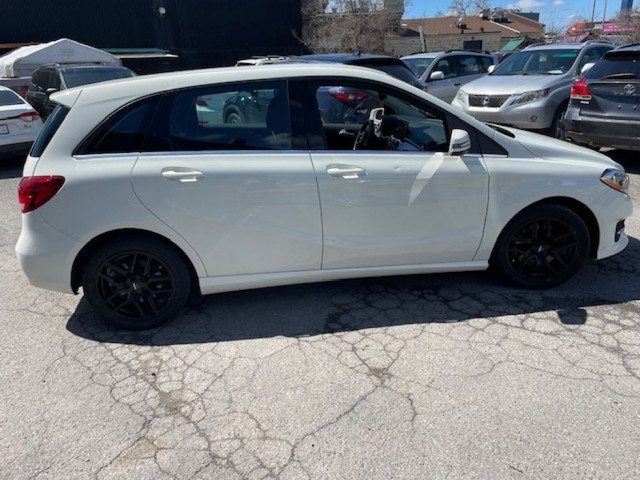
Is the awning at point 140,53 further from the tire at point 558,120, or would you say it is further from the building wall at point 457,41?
the building wall at point 457,41

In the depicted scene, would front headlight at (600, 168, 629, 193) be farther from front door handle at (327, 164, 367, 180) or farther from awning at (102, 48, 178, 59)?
awning at (102, 48, 178, 59)

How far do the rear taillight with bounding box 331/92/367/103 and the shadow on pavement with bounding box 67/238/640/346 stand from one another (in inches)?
67.3

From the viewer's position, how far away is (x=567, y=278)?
369cm

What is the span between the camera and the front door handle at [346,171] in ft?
10.4

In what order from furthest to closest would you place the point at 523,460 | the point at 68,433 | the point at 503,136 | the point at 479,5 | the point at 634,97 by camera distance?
1. the point at 479,5
2. the point at 634,97
3. the point at 503,136
4. the point at 68,433
5. the point at 523,460

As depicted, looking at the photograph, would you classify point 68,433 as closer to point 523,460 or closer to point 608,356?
point 523,460

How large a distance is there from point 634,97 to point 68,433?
7.02 meters

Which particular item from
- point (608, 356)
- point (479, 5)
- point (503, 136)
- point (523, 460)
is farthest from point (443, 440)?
point (479, 5)

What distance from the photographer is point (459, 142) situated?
10.5 ft

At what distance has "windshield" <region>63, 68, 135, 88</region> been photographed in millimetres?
10398

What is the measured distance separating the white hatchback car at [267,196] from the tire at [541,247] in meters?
0.01

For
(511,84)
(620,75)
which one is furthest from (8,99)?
(620,75)

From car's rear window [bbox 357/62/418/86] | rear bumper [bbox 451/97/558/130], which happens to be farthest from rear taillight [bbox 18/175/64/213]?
rear bumper [bbox 451/97/558/130]

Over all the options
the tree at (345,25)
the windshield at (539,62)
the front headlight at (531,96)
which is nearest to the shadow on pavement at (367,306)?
the front headlight at (531,96)
